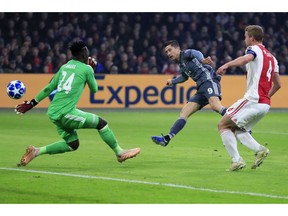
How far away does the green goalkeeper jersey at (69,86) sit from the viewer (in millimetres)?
12148

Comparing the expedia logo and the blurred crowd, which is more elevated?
the blurred crowd

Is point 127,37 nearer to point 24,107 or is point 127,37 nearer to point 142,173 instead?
point 24,107

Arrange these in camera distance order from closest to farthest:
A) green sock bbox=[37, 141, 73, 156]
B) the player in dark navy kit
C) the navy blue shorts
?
green sock bbox=[37, 141, 73, 156], the player in dark navy kit, the navy blue shorts

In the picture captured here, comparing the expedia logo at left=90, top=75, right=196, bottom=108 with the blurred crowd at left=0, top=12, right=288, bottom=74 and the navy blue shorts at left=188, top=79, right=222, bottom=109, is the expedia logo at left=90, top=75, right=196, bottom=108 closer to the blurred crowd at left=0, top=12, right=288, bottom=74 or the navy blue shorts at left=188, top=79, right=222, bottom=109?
the blurred crowd at left=0, top=12, right=288, bottom=74

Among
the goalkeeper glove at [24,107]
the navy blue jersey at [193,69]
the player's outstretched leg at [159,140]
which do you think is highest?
the navy blue jersey at [193,69]

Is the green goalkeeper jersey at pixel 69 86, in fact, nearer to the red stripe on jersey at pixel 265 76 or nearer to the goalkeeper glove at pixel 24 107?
the goalkeeper glove at pixel 24 107

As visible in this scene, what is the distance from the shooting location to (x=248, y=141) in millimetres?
11898

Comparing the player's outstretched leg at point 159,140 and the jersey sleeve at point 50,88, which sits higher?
the jersey sleeve at point 50,88

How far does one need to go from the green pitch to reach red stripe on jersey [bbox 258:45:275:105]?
3.67 feet

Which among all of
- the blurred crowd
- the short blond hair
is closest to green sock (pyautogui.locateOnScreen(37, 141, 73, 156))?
the short blond hair

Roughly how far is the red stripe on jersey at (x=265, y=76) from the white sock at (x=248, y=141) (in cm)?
56

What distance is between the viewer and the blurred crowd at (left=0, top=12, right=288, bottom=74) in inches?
1115

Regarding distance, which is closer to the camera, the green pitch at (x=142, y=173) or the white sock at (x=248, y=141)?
the green pitch at (x=142, y=173)

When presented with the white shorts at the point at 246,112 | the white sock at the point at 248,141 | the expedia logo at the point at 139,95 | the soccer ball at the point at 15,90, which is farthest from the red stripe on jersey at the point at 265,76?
the expedia logo at the point at 139,95
